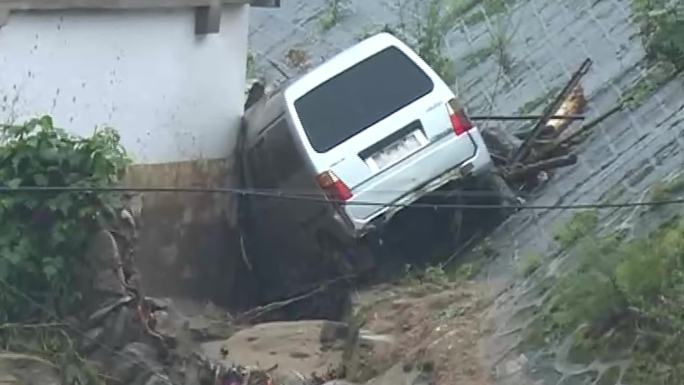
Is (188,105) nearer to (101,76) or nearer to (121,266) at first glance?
(101,76)

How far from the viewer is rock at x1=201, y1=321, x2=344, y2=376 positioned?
43.5 ft

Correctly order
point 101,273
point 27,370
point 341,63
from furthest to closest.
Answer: point 341,63, point 101,273, point 27,370

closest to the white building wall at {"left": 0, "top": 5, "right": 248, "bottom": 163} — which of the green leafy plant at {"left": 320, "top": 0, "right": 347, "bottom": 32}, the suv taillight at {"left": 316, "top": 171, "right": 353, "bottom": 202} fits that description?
the suv taillight at {"left": 316, "top": 171, "right": 353, "bottom": 202}

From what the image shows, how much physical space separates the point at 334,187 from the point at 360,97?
0.97m

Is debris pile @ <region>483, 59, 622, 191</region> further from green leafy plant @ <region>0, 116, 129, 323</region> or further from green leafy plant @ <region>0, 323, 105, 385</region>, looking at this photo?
green leafy plant @ <region>0, 323, 105, 385</region>

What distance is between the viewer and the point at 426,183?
14.1 metres

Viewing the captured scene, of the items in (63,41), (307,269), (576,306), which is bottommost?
(307,269)

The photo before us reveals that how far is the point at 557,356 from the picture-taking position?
37.9 feet

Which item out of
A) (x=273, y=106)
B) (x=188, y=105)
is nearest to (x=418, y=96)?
(x=273, y=106)

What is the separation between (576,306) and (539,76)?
5770mm

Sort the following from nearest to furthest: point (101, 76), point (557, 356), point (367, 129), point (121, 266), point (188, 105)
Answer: point (557, 356)
point (121, 266)
point (367, 129)
point (101, 76)
point (188, 105)

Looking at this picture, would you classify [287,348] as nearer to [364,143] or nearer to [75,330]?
[75,330]

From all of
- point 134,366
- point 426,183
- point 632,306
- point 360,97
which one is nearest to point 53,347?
point 134,366

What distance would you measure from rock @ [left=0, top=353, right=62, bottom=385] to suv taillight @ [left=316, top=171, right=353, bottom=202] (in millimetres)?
2705
